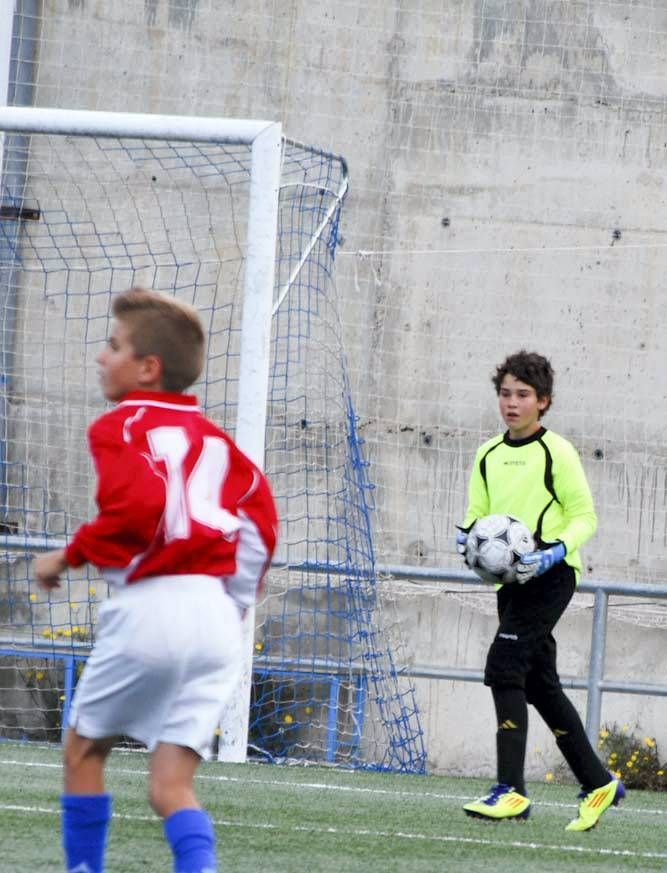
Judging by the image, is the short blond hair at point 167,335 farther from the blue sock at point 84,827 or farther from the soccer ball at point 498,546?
the soccer ball at point 498,546

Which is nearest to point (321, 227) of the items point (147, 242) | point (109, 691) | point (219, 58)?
point (147, 242)

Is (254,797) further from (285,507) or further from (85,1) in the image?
(85,1)

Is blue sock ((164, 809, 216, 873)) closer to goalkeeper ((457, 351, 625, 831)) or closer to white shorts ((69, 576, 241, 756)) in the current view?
white shorts ((69, 576, 241, 756))

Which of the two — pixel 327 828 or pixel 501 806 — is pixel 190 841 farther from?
pixel 501 806

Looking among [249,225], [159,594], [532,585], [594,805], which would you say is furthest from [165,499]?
[249,225]

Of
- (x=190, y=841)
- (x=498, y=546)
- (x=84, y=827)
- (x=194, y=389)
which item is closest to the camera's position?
(x=190, y=841)

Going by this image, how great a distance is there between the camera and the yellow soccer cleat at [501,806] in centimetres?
527

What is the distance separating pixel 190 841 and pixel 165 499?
618 millimetres

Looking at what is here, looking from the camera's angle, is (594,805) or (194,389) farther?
(194,389)

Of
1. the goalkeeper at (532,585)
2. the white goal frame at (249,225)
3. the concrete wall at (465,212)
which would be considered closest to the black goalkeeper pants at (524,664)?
the goalkeeper at (532,585)

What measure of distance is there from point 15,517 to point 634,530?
4.08 meters

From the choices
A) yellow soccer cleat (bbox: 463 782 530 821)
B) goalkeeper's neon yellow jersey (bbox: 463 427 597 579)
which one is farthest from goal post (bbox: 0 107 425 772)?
yellow soccer cleat (bbox: 463 782 530 821)

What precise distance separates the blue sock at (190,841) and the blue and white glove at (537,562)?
2480 mm

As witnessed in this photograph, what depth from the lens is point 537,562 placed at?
5195 millimetres
